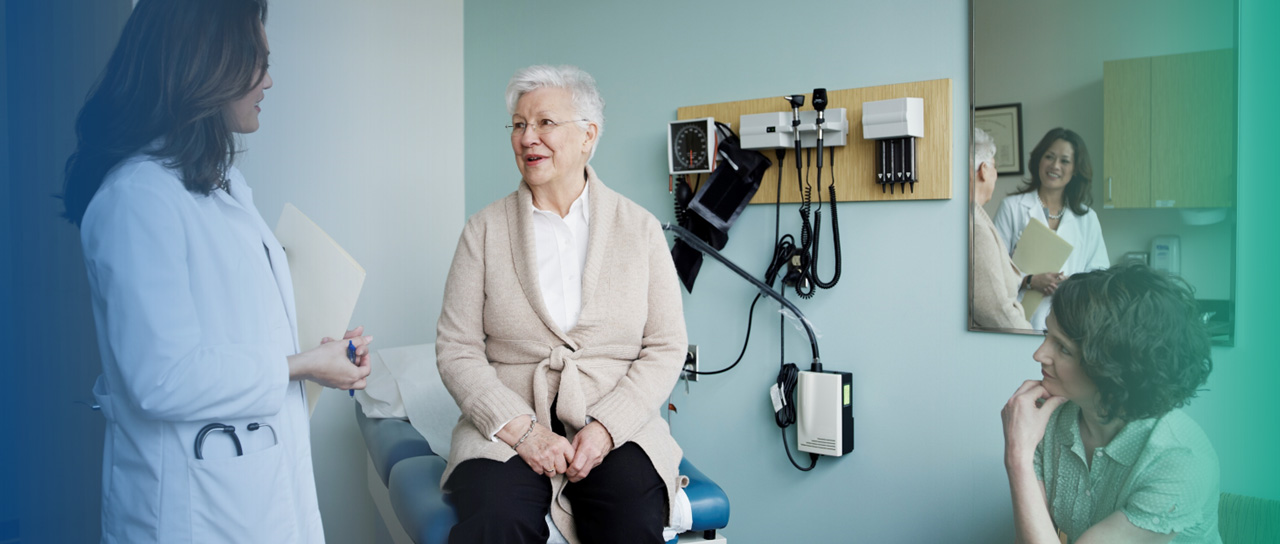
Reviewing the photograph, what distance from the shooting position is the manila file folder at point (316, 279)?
3.76ft

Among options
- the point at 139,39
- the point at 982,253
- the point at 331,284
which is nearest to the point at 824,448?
the point at 982,253

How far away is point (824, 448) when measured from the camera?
208 centimetres

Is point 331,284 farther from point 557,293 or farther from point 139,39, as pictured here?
point 557,293

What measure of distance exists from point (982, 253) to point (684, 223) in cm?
87

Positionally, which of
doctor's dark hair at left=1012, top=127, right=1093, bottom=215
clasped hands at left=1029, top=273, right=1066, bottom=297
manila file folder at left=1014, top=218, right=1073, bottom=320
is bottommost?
clasped hands at left=1029, top=273, right=1066, bottom=297

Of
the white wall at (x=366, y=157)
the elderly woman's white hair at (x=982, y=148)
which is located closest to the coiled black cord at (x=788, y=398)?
the elderly woman's white hair at (x=982, y=148)

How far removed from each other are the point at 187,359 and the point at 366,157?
1.75m

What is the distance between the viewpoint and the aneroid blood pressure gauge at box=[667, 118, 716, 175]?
87.0 inches

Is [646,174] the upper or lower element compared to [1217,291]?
upper

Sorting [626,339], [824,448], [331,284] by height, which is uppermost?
[331,284]

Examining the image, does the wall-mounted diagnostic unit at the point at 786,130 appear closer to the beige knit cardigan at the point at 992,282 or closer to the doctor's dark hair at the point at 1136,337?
the beige knit cardigan at the point at 992,282

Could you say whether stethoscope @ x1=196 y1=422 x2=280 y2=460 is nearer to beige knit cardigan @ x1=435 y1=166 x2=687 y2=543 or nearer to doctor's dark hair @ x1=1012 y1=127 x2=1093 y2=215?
beige knit cardigan @ x1=435 y1=166 x2=687 y2=543

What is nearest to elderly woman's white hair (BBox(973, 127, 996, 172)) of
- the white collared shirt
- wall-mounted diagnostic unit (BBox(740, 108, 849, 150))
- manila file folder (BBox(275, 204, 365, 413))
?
wall-mounted diagnostic unit (BBox(740, 108, 849, 150))

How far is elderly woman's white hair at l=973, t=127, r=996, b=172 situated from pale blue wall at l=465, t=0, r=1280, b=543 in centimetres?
6
